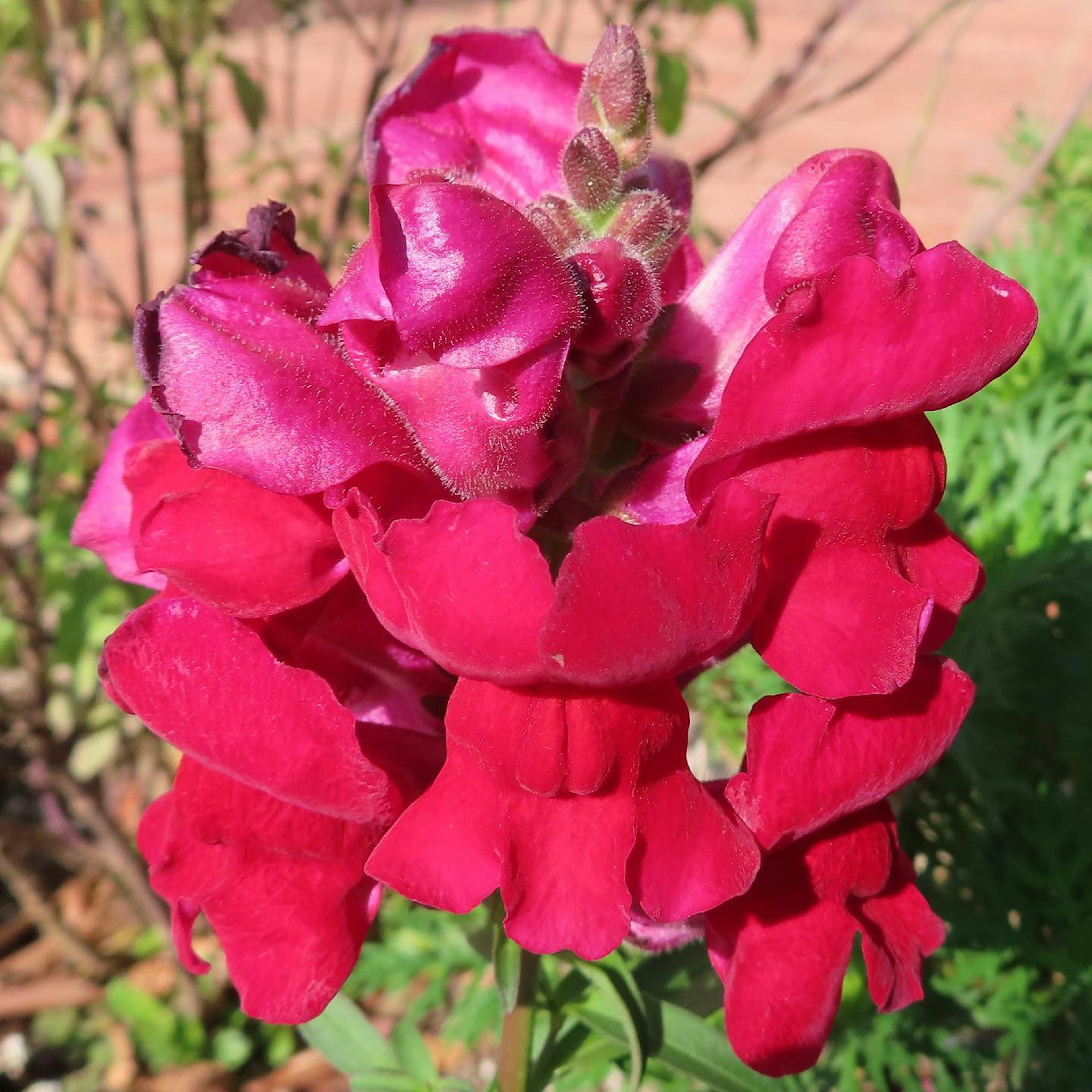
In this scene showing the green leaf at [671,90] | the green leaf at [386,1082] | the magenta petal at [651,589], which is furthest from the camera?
the green leaf at [671,90]

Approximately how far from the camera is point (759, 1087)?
634 mm

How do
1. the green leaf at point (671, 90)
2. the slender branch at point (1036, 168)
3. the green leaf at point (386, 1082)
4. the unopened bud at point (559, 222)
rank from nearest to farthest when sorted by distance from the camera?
the unopened bud at point (559, 222) < the green leaf at point (386, 1082) < the green leaf at point (671, 90) < the slender branch at point (1036, 168)

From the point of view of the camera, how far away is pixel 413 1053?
29.5 inches

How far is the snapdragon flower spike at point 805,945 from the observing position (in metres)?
0.51

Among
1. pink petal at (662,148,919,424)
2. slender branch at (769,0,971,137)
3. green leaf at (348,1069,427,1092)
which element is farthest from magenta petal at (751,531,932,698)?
slender branch at (769,0,971,137)

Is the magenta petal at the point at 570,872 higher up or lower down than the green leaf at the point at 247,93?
higher up

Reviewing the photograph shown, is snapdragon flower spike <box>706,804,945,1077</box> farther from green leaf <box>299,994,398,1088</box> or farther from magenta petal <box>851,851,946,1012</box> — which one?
green leaf <box>299,994,398,1088</box>

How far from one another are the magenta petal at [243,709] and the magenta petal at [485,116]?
0.25 m

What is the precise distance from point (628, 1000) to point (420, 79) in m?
0.50

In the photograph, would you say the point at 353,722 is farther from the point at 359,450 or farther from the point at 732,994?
the point at 732,994

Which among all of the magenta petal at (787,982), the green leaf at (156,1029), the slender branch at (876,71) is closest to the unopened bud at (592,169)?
the magenta petal at (787,982)

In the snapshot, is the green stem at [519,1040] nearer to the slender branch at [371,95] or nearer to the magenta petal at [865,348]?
the magenta petal at [865,348]

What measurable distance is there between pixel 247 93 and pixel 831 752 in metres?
1.10

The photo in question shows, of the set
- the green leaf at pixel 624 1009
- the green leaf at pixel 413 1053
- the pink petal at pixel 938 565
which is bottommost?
the green leaf at pixel 413 1053
